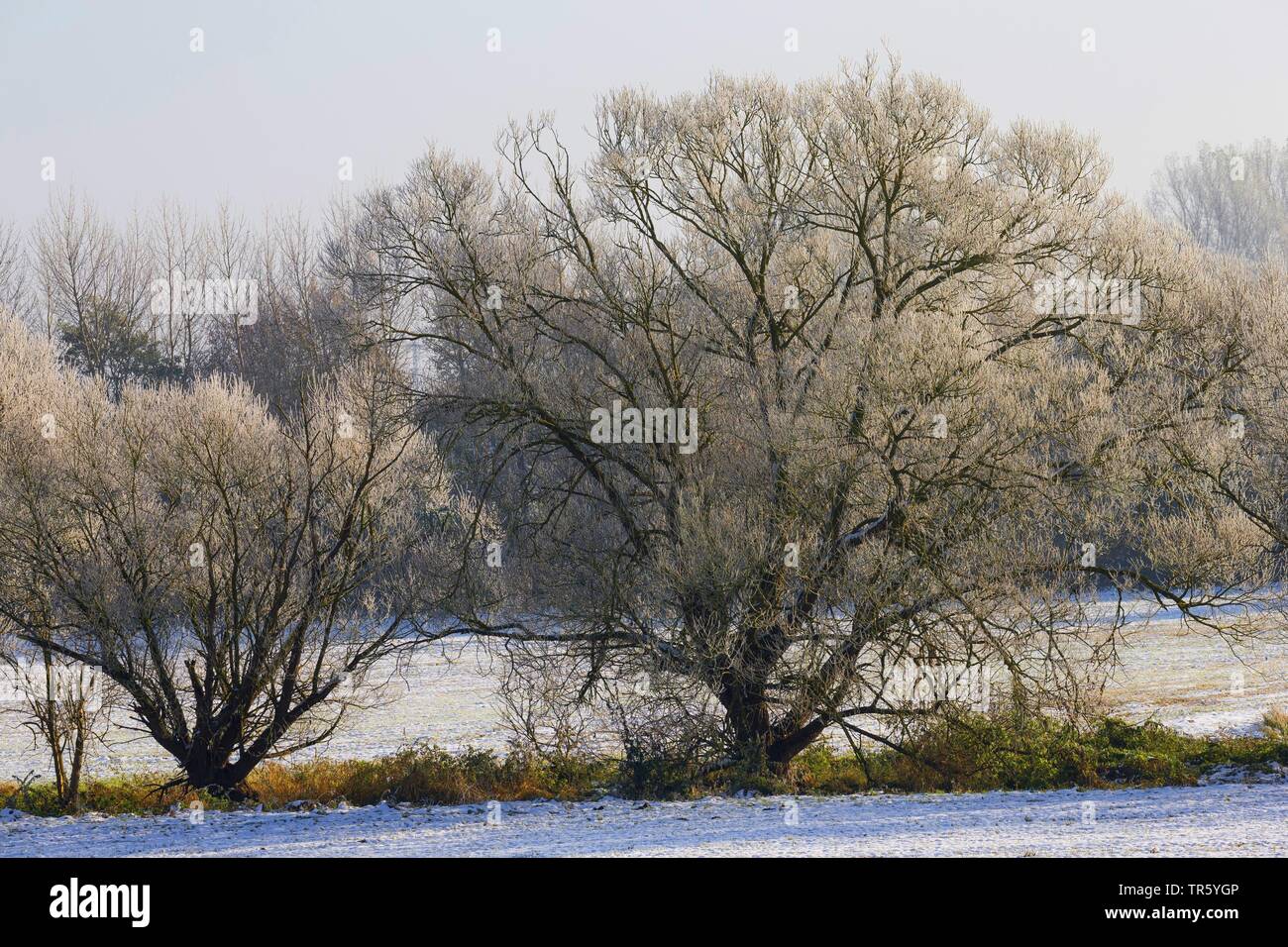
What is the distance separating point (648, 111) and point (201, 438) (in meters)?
7.45

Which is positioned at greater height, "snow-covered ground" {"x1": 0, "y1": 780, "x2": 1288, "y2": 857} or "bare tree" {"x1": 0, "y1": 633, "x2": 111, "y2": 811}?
"bare tree" {"x1": 0, "y1": 633, "x2": 111, "y2": 811}

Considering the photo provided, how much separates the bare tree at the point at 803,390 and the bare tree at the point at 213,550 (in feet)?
4.44

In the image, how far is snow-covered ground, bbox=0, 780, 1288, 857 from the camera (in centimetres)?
1093

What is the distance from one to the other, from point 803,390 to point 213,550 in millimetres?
7841

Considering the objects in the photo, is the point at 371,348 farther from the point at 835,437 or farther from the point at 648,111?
the point at 835,437

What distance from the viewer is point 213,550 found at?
54.9 feet

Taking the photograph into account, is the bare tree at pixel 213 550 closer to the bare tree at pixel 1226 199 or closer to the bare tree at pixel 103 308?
the bare tree at pixel 103 308

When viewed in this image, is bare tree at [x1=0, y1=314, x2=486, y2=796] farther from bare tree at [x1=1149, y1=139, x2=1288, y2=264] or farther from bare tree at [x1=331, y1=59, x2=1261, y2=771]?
bare tree at [x1=1149, y1=139, x2=1288, y2=264]

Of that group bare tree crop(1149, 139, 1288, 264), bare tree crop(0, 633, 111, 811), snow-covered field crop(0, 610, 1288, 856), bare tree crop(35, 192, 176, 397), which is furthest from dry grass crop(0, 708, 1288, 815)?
bare tree crop(1149, 139, 1288, 264)

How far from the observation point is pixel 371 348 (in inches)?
709

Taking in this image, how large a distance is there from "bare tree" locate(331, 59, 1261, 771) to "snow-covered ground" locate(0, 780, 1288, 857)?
74.5 inches

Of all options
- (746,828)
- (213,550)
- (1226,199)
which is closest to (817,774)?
(746,828)

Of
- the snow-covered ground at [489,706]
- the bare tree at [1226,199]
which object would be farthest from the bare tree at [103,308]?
the bare tree at [1226,199]

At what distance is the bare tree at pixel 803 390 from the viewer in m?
15.2
